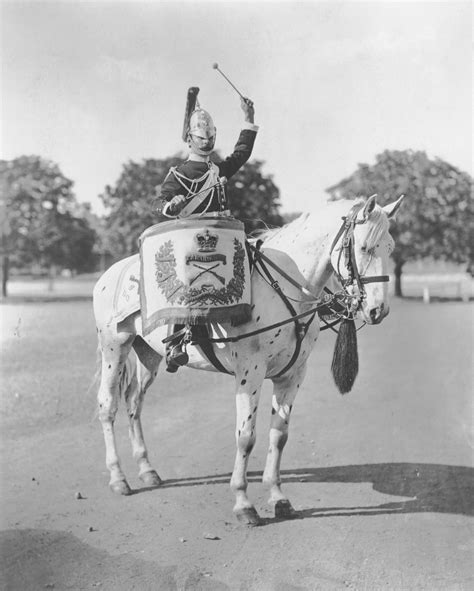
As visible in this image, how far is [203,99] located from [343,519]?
3.71 metres

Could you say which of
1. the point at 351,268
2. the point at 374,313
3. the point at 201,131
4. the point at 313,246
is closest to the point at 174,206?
the point at 201,131

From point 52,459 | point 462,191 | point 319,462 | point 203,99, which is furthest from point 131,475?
point 462,191

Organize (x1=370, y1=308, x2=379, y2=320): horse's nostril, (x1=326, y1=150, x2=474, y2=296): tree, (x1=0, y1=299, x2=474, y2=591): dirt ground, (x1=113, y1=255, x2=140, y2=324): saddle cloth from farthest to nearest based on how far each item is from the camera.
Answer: (x1=326, y1=150, x2=474, y2=296): tree
(x1=113, y1=255, x2=140, y2=324): saddle cloth
(x1=370, y1=308, x2=379, y2=320): horse's nostril
(x1=0, y1=299, x2=474, y2=591): dirt ground

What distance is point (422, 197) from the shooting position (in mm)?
12219

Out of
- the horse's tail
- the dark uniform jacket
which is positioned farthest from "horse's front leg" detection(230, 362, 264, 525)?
the dark uniform jacket

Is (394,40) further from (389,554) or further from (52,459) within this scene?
(52,459)

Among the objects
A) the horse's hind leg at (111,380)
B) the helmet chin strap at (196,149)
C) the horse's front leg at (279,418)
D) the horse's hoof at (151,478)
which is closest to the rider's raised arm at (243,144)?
the helmet chin strap at (196,149)

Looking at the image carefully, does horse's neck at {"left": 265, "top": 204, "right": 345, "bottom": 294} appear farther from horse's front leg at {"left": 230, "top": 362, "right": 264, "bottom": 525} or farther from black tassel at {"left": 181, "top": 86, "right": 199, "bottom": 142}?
black tassel at {"left": 181, "top": 86, "right": 199, "bottom": 142}

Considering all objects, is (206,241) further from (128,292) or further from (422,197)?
(422,197)

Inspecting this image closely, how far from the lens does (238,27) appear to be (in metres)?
5.61

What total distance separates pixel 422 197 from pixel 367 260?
819cm

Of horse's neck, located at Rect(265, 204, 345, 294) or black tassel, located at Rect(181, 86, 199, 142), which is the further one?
horse's neck, located at Rect(265, 204, 345, 294)

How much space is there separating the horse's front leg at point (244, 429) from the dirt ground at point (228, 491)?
13 cm

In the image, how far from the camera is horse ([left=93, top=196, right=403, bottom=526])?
465 centimetres
